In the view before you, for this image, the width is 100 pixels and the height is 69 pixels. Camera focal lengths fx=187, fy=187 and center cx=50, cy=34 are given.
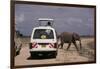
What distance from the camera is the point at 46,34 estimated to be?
229cm

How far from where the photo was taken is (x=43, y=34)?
89.7 inches

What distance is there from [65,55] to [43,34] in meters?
0.39

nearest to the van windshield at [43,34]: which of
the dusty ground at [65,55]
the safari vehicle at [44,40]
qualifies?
the safari vehicle at [44,40]

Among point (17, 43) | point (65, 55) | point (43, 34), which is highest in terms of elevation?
point (43, 34)

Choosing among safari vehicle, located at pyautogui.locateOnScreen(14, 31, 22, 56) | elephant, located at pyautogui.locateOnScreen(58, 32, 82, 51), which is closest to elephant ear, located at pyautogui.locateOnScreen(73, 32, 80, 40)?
elephant, located at pyautogui.locateOnScreen(58, 32, 82, 51)

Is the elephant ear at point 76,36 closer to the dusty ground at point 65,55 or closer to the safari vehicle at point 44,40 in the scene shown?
the dusty ground at point 65,55

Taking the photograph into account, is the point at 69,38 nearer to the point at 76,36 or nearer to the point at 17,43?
the point at 76,36

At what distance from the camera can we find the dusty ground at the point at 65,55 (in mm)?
2193

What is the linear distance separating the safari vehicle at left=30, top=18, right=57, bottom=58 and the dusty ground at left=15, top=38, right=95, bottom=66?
66mm

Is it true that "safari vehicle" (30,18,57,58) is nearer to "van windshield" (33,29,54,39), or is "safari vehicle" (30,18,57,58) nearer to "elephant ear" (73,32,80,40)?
"van windshield" (33,29,54,39)

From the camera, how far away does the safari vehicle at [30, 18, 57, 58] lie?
2.24 m

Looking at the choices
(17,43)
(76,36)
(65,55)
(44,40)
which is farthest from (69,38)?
(17,43)

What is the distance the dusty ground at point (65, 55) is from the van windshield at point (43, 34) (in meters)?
0.13

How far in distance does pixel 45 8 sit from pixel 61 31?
0.35 m
